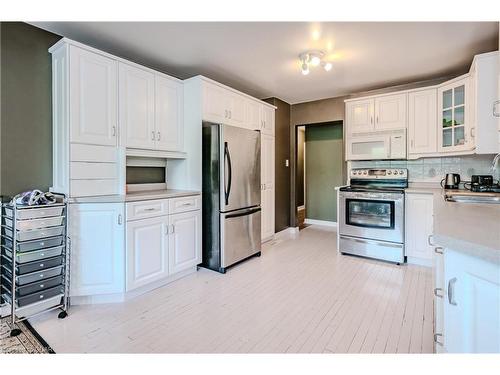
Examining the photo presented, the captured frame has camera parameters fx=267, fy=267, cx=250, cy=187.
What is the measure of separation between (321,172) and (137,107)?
4.21 meters

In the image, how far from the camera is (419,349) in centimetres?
172

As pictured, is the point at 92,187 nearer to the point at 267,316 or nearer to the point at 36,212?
the point at 36,212

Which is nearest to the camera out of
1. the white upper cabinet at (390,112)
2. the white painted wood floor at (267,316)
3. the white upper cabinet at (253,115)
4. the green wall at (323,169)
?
the white painted wood floor at (267,316)

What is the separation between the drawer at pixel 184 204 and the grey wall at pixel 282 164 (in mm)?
1938

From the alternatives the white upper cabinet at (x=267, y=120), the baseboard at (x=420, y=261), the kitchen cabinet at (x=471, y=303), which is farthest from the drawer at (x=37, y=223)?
the baseboard at (x=420, y=261)

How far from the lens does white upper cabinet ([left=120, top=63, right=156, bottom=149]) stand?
8.63ft

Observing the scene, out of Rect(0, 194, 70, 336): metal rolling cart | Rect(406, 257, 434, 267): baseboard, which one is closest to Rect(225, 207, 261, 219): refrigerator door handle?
Rect(0, 194, 70, 336): metal rolling cart

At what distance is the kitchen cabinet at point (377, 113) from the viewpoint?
3.64m

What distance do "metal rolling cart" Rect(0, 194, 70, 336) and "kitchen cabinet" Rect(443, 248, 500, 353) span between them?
2512 mm

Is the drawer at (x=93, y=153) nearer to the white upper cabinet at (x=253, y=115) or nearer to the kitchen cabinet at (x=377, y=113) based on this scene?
the white upper cabinet at (x=253, y=115)

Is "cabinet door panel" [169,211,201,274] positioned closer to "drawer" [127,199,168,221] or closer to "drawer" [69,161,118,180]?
"drawer" [127,199,168,221]

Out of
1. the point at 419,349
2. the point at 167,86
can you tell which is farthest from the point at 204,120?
the point at 419,349

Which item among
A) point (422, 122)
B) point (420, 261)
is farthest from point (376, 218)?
point (422, 122)

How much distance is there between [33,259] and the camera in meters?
2.03
